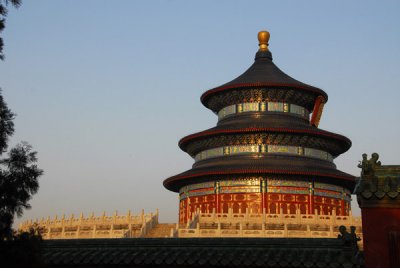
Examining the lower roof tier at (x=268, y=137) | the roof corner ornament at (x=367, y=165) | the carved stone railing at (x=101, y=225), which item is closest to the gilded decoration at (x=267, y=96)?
the lower roof tier at (x=268, y=137)

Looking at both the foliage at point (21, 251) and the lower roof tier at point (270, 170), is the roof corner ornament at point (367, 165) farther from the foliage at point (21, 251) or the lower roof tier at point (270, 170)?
the lower roof tier at point (270, 170)

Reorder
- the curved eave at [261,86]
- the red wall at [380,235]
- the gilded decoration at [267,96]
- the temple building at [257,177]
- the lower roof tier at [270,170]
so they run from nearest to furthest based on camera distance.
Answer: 1. the red wall at [380,235]
2. the temple building at [257,177]
3. the lower roof tier at [270,170]
4. the curved eave at [261,86]
5. the gilded decoration at [267,96]

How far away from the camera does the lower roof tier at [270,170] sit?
140ft

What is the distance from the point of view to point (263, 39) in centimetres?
5388

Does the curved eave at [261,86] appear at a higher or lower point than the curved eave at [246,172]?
higher

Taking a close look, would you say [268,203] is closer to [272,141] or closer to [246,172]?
[246,172]

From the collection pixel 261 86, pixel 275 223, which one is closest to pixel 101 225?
pixel 275 223

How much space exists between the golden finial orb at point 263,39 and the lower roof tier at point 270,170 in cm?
1323

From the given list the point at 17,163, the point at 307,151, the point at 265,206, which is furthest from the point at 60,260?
the point at 307,151

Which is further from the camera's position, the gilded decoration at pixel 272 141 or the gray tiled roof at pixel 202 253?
the gilded decoration at pixel 272 141

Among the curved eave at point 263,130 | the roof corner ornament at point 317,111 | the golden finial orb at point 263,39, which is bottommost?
the curved eave at point 263,130

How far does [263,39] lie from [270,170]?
1596 cm

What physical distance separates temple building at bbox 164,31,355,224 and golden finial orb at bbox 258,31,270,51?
3.16 meters

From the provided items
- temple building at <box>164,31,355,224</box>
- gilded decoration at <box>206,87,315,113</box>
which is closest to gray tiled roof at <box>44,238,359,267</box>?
temple building at <box>164,31,355,224</box>
